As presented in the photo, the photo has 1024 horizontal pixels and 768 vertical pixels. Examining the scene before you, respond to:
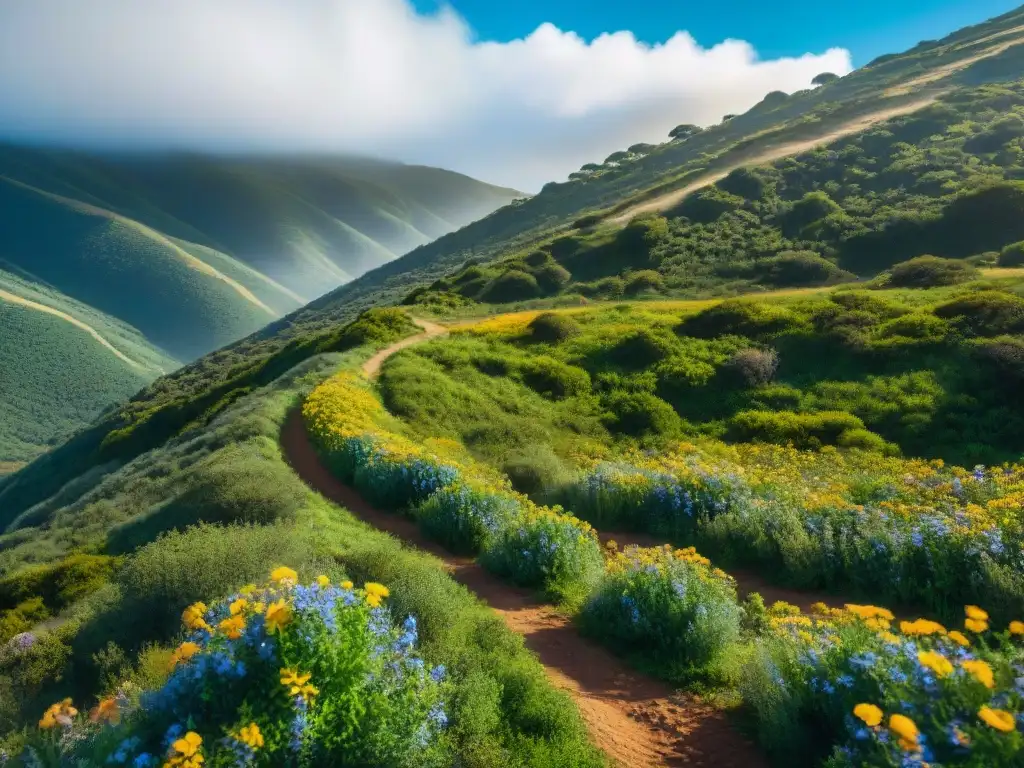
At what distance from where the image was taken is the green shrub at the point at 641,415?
18984 mm

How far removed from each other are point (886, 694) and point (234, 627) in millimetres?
3877

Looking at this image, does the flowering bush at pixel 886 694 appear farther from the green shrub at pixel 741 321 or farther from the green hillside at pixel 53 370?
the green hillside at pixel 53 370

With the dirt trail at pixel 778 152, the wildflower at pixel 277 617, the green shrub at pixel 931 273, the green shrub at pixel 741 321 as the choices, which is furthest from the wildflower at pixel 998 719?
the dirt trail at pixel 778 152

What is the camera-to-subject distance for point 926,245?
3400 cm

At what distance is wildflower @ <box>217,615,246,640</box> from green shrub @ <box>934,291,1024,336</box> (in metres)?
22.0

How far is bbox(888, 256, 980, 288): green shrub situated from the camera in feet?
84.3

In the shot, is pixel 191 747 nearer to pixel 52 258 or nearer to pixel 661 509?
pixel 661 509

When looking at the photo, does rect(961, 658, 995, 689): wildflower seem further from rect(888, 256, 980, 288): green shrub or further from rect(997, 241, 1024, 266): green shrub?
rect(997, 241, 1024, 266): green shrub

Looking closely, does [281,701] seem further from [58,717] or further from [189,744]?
[58,717]

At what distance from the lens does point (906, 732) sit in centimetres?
297

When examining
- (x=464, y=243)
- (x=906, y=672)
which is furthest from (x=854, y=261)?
(x=464, y=243)

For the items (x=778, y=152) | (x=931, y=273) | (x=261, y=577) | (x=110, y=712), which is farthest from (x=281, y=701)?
(x=778, y=152)

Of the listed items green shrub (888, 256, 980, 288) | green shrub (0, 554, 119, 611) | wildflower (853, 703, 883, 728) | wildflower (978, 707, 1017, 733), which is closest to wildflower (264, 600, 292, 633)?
wildflower (853, 703, 883, 728)

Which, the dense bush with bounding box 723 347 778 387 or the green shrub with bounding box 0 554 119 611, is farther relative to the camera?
the dense bush with bounding box 723 347 778 387
